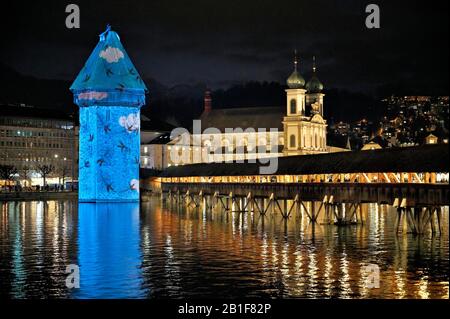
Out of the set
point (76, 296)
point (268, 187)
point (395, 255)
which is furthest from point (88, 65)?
point (76, 296)

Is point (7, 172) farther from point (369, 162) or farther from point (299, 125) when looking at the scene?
point (369, 162)

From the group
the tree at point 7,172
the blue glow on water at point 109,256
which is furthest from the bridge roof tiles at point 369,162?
the tree at point 7,172

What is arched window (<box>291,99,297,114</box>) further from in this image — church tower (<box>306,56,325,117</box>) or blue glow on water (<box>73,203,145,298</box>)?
blue glow on water (<box>73,203,145,298</box>)

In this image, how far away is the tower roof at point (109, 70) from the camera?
112250 millimetres

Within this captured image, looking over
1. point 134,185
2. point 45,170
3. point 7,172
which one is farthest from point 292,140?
point 134,185

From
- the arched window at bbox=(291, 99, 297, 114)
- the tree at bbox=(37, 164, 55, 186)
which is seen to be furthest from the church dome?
the tree at bbox=(37, 164, 55, 186)

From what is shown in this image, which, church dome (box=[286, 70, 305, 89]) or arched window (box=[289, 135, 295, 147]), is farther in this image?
church dome (box=[286, 70, 305, 89])

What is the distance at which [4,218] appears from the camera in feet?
280

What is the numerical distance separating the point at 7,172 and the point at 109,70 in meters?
50.0

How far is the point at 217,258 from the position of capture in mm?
50062

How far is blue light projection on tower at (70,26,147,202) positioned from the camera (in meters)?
113

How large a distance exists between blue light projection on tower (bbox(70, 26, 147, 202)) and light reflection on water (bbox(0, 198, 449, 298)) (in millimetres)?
34483

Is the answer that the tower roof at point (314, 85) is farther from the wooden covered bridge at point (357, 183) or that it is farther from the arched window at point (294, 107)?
the wooden covered bridge at point (357, 183)
